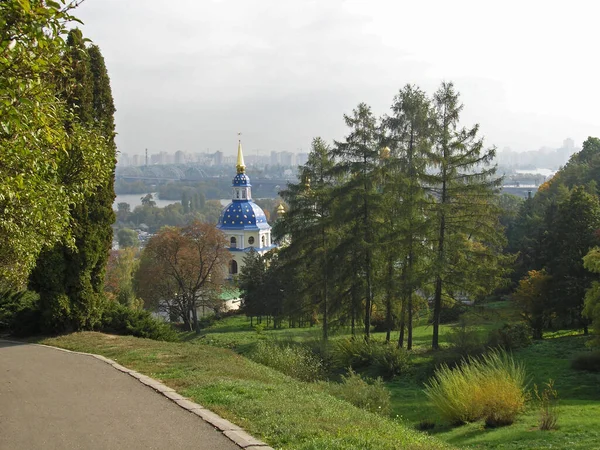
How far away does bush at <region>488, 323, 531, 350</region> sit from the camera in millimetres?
19281

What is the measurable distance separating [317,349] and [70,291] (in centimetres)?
765

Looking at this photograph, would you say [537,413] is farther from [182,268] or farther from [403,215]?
[182,268]

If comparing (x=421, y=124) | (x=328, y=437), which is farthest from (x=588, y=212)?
(x=328, y=437)

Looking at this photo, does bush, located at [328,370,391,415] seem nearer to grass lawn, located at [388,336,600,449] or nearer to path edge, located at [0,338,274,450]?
grass lawn, located at [388,336,600,449]

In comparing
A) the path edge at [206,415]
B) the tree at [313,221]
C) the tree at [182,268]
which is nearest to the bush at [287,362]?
the path edge at [206,415]

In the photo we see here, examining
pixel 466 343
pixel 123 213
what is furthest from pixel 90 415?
pixel 123 213

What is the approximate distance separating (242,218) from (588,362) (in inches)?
1777

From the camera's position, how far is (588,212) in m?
24.7

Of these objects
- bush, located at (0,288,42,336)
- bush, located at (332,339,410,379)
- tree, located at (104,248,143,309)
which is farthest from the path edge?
tree, located at (104,248,143,309)

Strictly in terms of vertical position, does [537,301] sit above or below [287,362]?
above

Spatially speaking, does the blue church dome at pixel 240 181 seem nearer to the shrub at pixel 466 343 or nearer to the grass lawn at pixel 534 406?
the grass lawn at pixel 534 406

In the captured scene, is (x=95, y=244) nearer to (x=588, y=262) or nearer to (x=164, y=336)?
(x=164, y=336)

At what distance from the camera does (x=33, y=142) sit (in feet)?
21.8

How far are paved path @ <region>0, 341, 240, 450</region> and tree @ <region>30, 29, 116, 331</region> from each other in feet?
13.2
